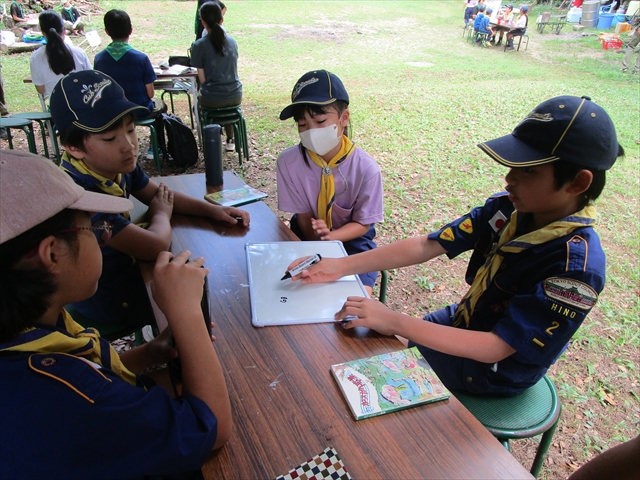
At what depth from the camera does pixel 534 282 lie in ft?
4.44

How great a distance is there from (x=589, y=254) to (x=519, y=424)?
639 millimetres

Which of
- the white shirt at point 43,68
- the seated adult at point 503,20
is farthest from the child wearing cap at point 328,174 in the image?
the seated adult at point 503,20

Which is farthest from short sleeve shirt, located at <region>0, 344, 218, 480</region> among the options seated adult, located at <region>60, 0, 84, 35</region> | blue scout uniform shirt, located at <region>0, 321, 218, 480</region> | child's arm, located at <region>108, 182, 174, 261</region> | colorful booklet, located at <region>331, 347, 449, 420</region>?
seated adult, located at <region>60, 0, 84, 35</region>

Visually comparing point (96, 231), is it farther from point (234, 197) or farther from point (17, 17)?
point (17, 17)

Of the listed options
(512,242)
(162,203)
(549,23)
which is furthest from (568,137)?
(549,23)

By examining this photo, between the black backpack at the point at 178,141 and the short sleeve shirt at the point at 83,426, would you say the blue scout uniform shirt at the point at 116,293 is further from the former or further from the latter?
the black backpack at the point at 178,141

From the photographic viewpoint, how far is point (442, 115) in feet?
24.3

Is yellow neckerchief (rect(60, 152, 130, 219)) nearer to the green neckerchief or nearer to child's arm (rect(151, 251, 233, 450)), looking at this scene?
child's arm (rect(151, 251, 233, 450))

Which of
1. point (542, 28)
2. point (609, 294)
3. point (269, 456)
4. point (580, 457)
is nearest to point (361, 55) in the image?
point (542, 28)

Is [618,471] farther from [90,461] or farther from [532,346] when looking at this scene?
[90,461]

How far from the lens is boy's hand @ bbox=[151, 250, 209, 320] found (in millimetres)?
1029

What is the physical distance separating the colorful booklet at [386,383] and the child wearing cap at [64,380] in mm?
316

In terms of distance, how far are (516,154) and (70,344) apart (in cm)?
129

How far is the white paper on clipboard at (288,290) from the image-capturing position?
134 cm
